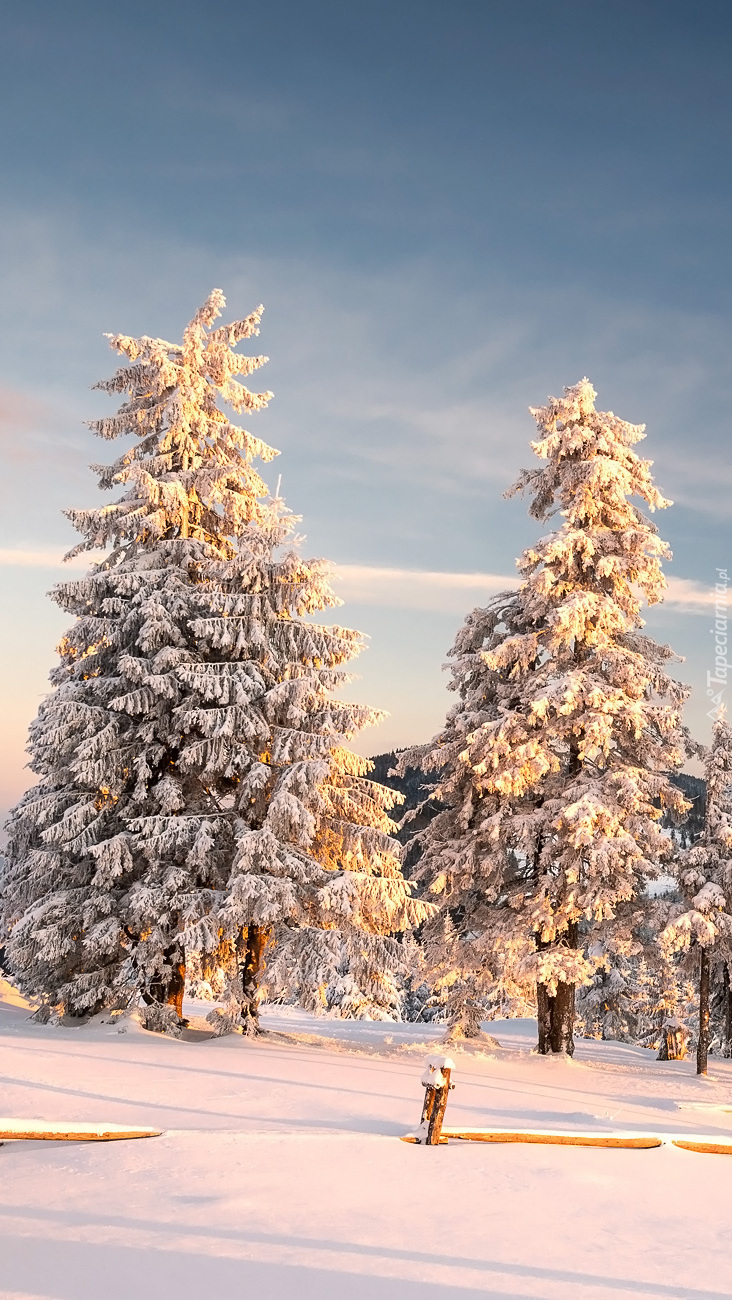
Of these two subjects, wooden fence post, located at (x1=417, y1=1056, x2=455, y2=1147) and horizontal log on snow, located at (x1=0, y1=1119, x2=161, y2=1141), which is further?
wooden fence post, located at (x1=417, y1=1056, x2=455, y2=1147)

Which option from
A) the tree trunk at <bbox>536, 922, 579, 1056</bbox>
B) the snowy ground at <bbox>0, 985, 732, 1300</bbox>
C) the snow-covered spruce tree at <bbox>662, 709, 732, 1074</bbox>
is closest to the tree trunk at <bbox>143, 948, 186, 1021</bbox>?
the snowy ground at <bbox>0, 985, 732, 1300</bbox>

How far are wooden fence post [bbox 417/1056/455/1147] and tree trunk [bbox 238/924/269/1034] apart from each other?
934cm

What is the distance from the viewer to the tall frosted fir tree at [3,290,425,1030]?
1802 centimetres

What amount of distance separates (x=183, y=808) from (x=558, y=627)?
8450mm

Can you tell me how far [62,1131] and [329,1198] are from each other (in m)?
3.02

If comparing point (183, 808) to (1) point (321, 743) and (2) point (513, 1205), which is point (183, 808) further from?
(2) point (513, 1205)

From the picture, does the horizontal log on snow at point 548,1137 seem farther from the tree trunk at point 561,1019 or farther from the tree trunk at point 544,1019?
the tree trunk at point 544,1019

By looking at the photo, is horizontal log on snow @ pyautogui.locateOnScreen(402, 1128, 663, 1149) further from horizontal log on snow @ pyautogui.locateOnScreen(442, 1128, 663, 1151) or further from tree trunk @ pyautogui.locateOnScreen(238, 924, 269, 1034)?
tree trunk @ pyautogui.locateOnScreen(238, 924, 269, 1034)

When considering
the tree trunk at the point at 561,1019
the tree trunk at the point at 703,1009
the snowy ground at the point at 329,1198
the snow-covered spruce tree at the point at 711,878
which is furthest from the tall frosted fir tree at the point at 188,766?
the tree trunk at the point at 703,1009

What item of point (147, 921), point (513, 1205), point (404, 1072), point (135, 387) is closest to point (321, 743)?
point (147, 921)

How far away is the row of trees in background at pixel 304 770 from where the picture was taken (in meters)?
18.3

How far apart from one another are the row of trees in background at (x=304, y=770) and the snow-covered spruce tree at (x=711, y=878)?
7cm

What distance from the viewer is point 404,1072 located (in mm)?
15688

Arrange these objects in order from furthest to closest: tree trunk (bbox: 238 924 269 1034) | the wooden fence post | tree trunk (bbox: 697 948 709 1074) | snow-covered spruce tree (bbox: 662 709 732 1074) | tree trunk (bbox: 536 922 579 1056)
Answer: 1. tree trunk (bbox: 697 948 709 1074)
2. snow-covered spruce tree (bbox: 662 709 732 1074)
3. tree trunk (bbox: 536 922 579 1056)
4. tree trunk (bbox: 238 924 269 1034)
5. the wooden fence post
